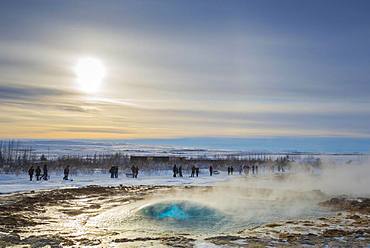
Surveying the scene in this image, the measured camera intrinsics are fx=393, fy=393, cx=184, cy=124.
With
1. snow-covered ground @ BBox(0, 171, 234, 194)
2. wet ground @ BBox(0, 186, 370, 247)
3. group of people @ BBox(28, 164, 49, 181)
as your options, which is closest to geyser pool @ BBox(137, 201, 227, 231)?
wet ground @ BBox(0, 186, 370, 247)

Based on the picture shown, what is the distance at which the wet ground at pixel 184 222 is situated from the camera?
1196 centimetres

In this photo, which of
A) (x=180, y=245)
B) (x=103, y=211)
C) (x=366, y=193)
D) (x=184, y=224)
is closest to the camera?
(x=180, y=245)

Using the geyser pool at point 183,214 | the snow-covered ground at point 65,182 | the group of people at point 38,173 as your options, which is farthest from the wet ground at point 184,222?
the group of people at point 38,173

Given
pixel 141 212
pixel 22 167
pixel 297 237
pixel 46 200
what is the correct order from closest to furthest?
1. pixel 297 237
2. pixel 141 212
3. pixel 46 200
4. pixel 22 167

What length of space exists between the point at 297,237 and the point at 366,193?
1513cm

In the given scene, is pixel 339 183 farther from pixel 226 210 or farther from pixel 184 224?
pixel 184 224

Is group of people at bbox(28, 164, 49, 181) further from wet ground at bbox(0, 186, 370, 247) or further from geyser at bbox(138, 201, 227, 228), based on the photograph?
geyser at bbox(138, 201, 227, 228)

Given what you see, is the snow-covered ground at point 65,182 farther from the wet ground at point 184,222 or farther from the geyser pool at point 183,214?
the geyser pool at point 183,214

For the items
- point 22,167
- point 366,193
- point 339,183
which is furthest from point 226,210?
point 22,167

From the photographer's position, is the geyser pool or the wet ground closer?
the wet ground

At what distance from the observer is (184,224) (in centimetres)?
1520

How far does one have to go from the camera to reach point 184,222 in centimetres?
1551

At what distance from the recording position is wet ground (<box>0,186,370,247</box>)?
12.0 m

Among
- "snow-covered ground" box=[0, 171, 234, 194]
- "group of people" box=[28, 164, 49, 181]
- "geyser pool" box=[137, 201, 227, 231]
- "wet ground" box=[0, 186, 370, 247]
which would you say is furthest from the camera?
"group of people" box=[28, 164, 49, 181]
